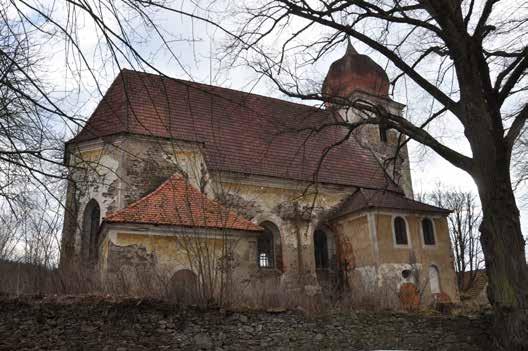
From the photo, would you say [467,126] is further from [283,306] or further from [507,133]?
[283,306]

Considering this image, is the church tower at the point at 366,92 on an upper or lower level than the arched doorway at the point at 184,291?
upper

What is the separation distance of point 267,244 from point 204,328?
10.0 metres

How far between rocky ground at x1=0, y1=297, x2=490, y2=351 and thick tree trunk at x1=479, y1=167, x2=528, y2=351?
5.25 feet

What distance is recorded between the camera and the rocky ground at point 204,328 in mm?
7109

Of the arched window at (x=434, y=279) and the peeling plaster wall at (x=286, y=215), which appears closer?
the peeling plaster wall at (x=286, y=215)

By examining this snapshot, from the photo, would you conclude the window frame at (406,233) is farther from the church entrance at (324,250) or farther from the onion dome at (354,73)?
the onion dome at (354,73)

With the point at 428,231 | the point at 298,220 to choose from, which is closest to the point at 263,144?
the point at 298,220

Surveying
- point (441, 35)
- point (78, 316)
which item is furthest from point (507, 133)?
point (78, 316)

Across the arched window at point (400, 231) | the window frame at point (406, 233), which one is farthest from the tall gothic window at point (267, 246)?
the arched window at point (400, 231)

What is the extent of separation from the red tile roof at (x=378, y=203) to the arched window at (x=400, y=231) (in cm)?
52

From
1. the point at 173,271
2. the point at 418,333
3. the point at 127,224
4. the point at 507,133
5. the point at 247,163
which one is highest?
the point at 247,163

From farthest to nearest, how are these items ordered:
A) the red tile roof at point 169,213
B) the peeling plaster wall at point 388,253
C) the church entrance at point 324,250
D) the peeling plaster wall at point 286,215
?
1. the church entrance at point 324,250
2. the peeling plaster wall at point 286,215
3. the peeling plaster wall at point 388,253
4. the red tile roof at point 169,213

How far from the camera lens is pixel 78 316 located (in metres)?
7.34

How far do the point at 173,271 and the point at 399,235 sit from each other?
9.26m
